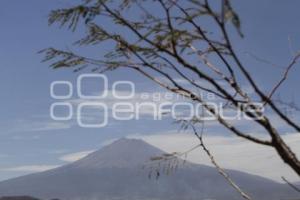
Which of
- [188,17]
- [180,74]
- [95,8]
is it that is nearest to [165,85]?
Result: [180,74]

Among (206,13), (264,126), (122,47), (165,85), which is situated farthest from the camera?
(122,47)

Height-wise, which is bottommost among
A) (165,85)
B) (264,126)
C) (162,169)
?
(162,169)

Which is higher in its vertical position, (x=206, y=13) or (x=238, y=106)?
(x=206, y=13)

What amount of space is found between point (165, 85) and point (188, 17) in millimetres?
453

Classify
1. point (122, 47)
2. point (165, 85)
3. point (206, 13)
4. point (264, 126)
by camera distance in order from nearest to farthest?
point (264, 126)
point (206, 13)
point (165, 85)
point (122, 47)

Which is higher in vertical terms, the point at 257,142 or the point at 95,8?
the point at 95,8

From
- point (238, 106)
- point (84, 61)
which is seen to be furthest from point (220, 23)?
point (84, 61)

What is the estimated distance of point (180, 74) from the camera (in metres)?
3.49

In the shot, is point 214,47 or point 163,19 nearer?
point 214,47

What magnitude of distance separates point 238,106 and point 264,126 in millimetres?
202

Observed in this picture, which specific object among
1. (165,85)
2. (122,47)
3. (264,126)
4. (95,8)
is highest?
(95,8)

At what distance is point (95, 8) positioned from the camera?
3893mm

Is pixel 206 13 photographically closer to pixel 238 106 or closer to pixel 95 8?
pixel 238 106

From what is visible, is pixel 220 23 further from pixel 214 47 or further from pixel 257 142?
pixel 257 142
